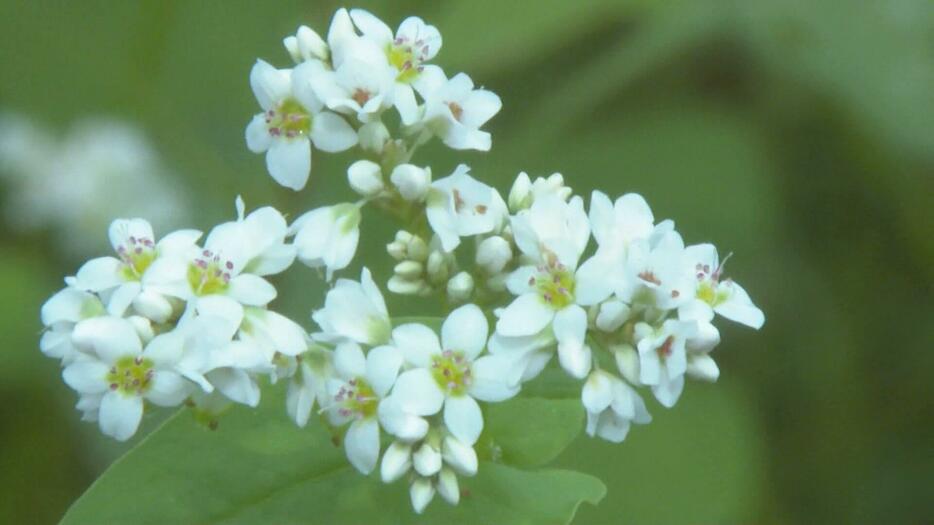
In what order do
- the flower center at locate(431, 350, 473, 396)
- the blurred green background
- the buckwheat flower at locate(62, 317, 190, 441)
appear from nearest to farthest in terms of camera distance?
the buckwheat flower at locate(62, 317, 190, 441) → the flower center at locate(431, 350, 473, 396) → the blurred green background

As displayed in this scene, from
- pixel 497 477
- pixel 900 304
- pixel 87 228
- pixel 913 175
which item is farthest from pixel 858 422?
pixel 87 228

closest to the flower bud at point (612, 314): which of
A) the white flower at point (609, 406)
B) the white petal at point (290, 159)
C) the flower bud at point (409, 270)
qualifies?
the white flower at point (609, 406)

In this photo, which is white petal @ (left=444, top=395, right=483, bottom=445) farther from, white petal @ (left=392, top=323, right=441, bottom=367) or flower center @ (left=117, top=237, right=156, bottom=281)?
flower center @ (left=117, top=237, right=156, bottom=281)

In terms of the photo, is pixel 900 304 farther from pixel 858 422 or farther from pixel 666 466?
pixel 666 466

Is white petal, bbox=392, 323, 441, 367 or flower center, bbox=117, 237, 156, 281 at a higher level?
white petal, bbox=392, 323, 441, 367

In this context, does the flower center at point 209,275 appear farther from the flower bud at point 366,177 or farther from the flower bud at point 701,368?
the flower bud at point 701,368

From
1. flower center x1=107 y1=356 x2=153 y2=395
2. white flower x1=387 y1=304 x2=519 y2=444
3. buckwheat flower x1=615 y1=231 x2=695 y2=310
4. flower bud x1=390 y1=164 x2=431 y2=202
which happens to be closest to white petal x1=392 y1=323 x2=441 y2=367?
white flower x1=387 y1=304 x2=519 y2=444
